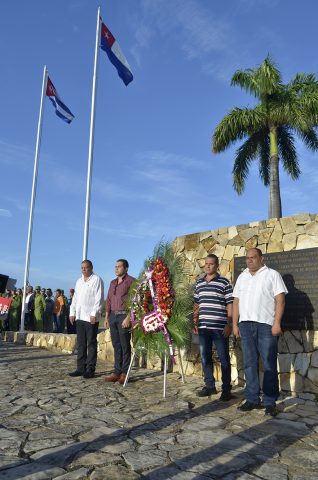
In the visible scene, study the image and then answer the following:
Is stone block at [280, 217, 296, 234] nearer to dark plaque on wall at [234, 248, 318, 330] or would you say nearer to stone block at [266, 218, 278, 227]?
stone block at [266, 218, 278, 227]

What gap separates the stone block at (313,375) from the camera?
5.07m

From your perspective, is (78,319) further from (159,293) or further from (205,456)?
(205,456)

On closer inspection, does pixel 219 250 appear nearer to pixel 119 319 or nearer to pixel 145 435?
pixel 119 319

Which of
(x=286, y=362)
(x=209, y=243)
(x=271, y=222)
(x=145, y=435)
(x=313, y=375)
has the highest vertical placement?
(x=271, y=222)

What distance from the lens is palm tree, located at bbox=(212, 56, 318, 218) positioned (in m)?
17.8

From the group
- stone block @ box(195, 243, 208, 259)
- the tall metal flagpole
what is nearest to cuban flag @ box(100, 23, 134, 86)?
the tall metal flagpole

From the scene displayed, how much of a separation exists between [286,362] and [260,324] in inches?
47.7

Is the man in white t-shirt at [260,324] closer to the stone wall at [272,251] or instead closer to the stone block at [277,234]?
the stone wall at [272,251]

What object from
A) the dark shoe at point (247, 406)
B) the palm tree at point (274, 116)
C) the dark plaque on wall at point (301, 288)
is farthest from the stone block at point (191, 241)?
the palm tree at point (274, 116)

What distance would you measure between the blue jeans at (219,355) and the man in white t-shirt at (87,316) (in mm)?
1883

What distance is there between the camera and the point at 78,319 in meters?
6.51

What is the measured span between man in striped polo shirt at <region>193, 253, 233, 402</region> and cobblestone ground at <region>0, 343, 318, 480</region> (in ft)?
1.21

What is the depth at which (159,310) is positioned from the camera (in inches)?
218

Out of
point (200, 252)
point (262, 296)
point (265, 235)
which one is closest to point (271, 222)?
point (265, 235)
